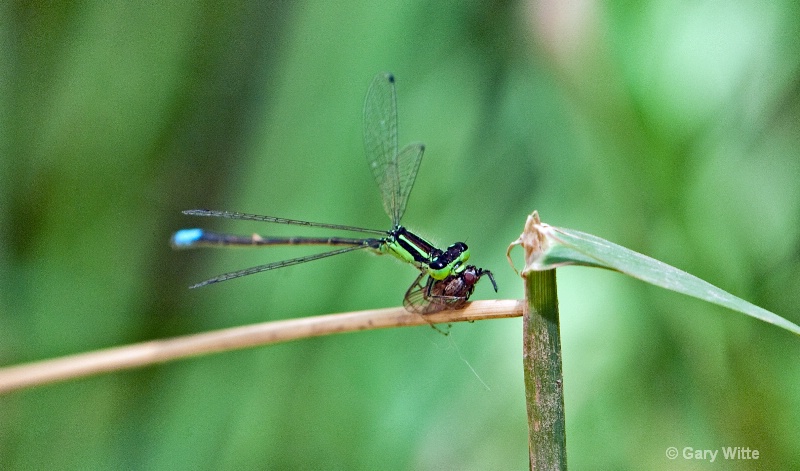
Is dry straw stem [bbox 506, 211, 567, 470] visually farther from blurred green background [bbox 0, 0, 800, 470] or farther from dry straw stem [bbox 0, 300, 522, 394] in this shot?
blurred green background [bbox 0, 0, 800, 470]

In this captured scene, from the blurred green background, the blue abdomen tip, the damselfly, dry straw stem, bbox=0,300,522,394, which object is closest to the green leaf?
dry straw stem, bbox=0,300,522,394

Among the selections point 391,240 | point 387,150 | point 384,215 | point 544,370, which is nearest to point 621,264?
point 544,370

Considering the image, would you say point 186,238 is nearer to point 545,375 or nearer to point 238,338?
point 238,338

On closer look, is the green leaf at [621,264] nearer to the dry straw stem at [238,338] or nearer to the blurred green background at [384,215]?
the dry straw stem at [238,338]

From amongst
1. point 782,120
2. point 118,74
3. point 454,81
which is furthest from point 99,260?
point 782,120

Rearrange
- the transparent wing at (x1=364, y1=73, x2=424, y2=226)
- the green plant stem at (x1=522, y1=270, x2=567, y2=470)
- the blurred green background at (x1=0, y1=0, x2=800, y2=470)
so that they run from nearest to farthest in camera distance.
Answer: the green plant stem at (x1=522, y1=270, x2=567, y2=470) < the blurred green background at (x1=0, y1=0, x2=800, y2=470) < the transparent wing at (x1=364, y1=73, x2=424, y2=226)

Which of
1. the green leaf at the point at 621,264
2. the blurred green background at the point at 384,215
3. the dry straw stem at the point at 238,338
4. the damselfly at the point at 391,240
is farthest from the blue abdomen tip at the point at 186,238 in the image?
the green leaf at the point at 621,264

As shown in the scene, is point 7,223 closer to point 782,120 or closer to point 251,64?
point 251,64
